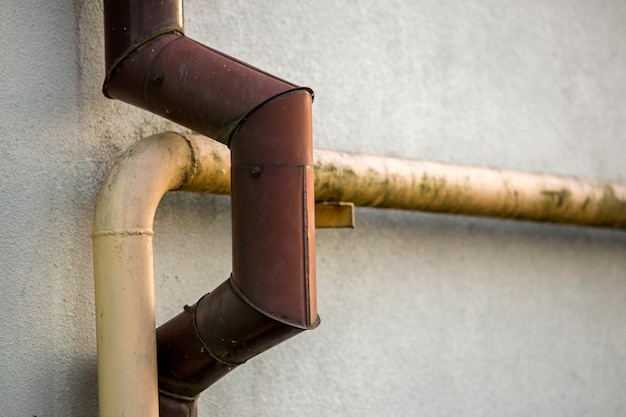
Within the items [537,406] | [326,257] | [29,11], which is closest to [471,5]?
[326,257]

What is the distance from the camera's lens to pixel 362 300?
306cm

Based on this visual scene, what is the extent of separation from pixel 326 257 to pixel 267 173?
32.1 inches

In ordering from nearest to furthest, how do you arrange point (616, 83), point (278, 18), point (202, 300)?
point (202, 300), point (278, 18), point (616, 83)

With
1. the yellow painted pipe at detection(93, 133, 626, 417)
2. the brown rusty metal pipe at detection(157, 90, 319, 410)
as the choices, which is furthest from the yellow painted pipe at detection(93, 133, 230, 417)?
the brown rusty metal pipe at detection(157, 90, 319, 410)

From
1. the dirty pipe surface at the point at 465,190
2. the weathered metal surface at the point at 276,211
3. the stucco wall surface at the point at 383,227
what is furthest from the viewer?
the dirty pipe surface at the point at 465,190

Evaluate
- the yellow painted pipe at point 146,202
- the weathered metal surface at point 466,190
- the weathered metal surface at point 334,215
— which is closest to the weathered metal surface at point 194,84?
the yellow painted pipe at point 146,202

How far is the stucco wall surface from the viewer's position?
236cm

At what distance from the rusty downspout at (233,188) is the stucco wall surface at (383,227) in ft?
0.58

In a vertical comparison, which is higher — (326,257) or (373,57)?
→ (373,57)

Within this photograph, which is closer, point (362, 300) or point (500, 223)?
point (362, 300)

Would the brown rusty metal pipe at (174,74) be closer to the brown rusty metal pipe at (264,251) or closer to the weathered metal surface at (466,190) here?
the brown rusty metal pipe at (264,251)

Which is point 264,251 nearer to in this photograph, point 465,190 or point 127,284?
point 127,284

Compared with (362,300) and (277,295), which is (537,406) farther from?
(277,295)

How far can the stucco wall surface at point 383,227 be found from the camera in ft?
7.73
